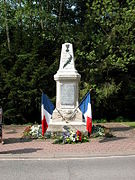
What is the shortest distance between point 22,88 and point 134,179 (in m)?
17.4

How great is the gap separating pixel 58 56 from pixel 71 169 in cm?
1830

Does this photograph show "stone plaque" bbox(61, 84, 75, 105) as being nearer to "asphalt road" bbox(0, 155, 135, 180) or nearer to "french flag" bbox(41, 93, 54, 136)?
"french flag" bbox(41, 93, 54, 136)

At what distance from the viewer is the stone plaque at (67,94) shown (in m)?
13.1

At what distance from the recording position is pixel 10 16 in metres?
26.8

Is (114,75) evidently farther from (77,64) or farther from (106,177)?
(106,177)

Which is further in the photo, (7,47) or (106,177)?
(7,47)

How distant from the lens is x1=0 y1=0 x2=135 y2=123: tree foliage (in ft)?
74.6

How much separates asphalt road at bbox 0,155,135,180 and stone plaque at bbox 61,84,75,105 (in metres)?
5.00

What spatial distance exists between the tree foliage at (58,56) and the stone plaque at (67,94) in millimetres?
9125

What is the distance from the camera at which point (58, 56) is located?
24703 mm

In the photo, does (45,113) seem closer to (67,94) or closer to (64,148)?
(67,94)

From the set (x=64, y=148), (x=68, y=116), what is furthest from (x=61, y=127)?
(x=64, y=148)

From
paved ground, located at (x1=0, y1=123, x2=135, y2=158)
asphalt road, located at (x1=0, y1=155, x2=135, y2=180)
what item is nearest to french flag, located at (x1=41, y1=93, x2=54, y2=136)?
paved ground, located at (x1=0, y1=123, x2=135, y2=158)

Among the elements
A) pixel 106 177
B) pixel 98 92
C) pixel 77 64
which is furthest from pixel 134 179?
pixel 77 64
